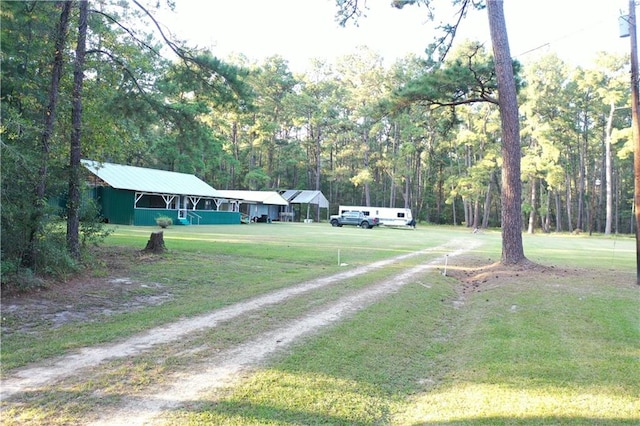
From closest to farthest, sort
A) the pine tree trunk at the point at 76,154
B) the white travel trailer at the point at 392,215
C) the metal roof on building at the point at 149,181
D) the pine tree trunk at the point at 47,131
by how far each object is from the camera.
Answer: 1. the pine tree trunk at the point at 47,131
2. the pine tree trunk at the point at 76,154
3. the metal roof on building at the point at 149,181
4. the white travel trailer at the point at 392,215

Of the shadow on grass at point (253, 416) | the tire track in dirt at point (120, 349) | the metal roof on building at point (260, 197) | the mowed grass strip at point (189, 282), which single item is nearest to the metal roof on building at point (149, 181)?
the metal roof on building at point (260, 197)

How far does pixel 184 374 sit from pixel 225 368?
40 cm

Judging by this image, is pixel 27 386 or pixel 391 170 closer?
pixel 27 386

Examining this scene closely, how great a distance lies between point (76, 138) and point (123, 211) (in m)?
21.4

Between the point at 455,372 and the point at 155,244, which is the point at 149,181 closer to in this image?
the point at 155,244

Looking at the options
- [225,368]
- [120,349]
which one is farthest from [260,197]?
[225,368]

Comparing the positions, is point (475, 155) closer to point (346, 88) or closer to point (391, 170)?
point (391, 170)

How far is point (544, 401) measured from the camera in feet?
12.8

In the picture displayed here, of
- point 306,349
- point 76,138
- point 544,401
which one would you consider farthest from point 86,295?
point 544,401

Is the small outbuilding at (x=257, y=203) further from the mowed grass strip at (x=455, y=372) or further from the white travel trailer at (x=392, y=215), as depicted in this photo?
the mowed grass strip at (x=455, y=372)

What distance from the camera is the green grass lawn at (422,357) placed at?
366 cm

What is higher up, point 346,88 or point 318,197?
point 346,88

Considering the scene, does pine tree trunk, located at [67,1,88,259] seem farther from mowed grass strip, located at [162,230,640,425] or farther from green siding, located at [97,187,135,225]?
green siding, located at [97,187,135,225]

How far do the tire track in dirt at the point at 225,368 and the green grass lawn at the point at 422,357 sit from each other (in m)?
0.17
